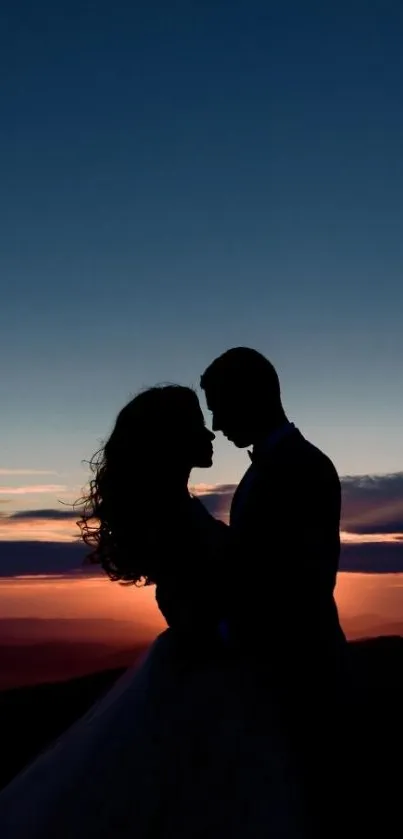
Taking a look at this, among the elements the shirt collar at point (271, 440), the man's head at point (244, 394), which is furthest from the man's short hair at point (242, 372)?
the shirt collar at point (271, 440)

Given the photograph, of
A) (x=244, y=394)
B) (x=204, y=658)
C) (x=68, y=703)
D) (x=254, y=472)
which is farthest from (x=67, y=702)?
(x=204, y=658)

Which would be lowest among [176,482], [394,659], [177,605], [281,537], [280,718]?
[394,659]

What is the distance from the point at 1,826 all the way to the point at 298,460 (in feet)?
6.67

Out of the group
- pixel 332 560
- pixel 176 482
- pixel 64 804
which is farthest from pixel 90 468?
pixel 64 804

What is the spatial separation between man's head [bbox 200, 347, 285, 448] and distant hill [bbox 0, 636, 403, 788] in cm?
345

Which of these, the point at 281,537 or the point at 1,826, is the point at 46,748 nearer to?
the point at 1,826

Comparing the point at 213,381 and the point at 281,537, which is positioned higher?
the point at 213,381

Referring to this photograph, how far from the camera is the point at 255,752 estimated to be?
3158mm

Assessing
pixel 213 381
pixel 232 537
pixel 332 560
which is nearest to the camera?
pixel 232 537

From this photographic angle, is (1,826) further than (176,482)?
No

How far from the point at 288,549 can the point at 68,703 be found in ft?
22.7

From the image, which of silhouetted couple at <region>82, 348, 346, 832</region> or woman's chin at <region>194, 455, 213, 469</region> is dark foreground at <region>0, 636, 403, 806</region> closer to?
silhouetted couple at <region>82, 348, 346, 832</region>

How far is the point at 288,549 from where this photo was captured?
3.64 metres

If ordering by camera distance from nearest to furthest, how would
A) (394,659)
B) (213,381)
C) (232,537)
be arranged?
1. (232,537)
2. (213,381)
3. (394,659)
